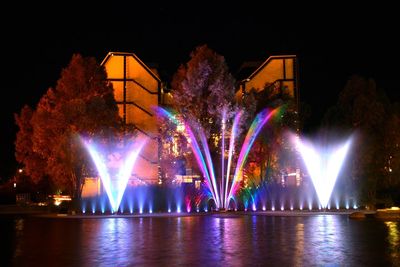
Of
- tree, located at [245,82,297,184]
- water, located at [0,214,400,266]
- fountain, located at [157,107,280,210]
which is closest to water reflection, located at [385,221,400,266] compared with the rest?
water, located at [0,214,400,266]

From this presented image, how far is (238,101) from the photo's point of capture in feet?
142

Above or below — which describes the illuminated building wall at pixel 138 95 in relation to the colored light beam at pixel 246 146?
above

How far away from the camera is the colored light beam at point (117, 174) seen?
134 ft

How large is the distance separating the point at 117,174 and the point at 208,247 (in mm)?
29856

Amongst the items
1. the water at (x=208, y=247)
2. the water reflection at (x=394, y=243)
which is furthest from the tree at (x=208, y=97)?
the water reflection at (x=394, y=243)

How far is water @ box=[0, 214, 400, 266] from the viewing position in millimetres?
Result: 14250

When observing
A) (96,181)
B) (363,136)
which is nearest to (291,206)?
(363,136)

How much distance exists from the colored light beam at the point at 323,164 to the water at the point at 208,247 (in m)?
18.7

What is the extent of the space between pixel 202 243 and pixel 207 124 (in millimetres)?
24225

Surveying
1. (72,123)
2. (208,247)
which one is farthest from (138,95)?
(208,247)

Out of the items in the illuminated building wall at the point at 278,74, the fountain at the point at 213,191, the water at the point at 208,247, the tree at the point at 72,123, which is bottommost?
the water at the point at 208,247

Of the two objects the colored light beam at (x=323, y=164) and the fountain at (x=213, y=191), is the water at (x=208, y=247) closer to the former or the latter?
the fountain at (x=213, y=191)

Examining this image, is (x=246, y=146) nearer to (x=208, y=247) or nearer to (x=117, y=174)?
(x=117, y=174)

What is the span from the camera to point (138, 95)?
5331 centimetres
